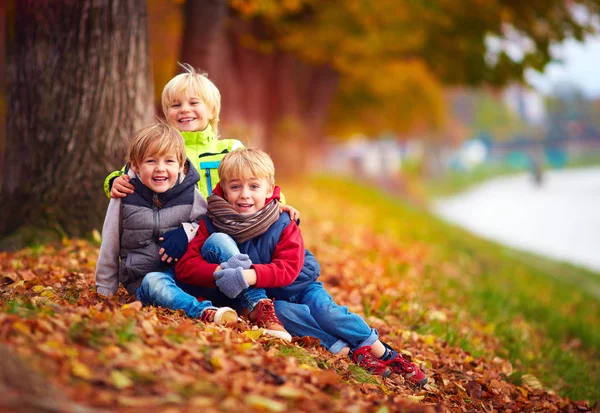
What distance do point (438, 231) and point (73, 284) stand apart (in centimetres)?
1272

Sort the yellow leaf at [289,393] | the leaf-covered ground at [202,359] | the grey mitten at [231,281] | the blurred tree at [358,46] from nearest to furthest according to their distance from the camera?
the leaf-covered ground at [202,359] < the yellow leaf at [289,393] < the grey mitten at [231,281] < the blurred tree at [358,46]

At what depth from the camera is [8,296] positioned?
14.8ft

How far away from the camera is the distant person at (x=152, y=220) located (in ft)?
15.1

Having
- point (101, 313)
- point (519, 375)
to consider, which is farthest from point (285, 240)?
point (519, 375)

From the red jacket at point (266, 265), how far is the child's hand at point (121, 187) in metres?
0.53

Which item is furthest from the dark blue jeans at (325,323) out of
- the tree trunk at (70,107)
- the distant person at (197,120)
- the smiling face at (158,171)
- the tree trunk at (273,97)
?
the tree trunk at (273,97)

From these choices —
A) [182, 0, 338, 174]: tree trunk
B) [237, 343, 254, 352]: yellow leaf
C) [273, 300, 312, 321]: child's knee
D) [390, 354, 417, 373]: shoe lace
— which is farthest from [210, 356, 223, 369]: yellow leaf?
[182, 0, 338, 174]: tree trunk

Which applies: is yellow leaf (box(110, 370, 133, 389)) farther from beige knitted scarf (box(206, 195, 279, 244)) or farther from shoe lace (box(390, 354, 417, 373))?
shoe lace (box(390, 354, 417, 373))

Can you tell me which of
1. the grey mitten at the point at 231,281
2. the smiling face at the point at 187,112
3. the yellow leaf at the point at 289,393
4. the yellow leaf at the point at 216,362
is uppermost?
the smiling face at the point at 187,112

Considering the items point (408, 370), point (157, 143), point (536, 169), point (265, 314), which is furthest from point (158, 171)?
point (536, 169)

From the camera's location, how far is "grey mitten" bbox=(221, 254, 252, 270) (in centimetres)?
Answer: 443

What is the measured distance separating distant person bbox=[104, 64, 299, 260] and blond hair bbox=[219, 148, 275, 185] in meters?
0.37

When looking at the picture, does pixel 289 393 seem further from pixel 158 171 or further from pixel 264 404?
pixel 158 171

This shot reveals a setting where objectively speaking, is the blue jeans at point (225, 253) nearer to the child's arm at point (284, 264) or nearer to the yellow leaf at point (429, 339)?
the child's arm at point (284, 264)
